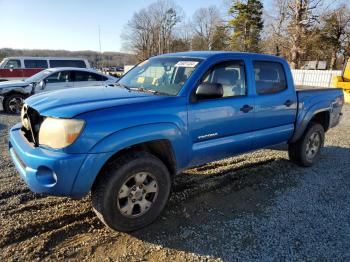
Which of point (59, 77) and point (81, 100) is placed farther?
point (59, 77)

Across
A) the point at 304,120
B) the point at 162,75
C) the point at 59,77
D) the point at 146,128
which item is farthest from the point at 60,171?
the point at 59,77

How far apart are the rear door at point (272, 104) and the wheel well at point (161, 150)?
141 cm

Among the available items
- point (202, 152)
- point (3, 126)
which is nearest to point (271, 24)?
point (3, 126)

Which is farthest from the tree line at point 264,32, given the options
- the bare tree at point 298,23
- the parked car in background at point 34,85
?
the parked car in background at point 34,85

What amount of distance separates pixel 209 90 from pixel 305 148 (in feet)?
9.08

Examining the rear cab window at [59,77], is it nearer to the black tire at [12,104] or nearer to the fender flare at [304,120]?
the black tire at [12,104]

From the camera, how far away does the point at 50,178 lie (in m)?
2.74

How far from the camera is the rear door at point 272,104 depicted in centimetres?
427

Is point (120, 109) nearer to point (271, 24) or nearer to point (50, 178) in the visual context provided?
point (50, 178)

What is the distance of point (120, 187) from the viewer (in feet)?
9.84

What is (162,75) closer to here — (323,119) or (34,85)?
(323,119)

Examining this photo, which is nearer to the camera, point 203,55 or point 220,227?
point 220,227

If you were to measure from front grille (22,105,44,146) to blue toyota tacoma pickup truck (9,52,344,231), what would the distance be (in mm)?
Answer: 10

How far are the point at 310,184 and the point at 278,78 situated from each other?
5.47 ft
